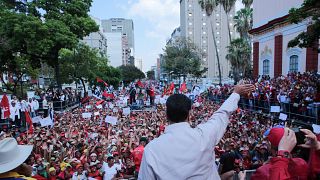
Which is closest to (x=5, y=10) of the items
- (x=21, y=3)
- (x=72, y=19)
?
(x=21, y=3)

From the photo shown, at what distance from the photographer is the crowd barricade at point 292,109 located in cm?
1221

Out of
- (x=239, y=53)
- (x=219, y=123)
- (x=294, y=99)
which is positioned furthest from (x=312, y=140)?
(x=239, y=53)

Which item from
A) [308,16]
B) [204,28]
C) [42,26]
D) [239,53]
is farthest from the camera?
[204,28]

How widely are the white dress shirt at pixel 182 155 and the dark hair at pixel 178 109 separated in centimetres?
5

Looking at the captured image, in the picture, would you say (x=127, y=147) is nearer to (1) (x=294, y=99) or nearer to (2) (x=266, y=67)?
(1) (x=294, y=99)

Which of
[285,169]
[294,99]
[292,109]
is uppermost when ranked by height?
[285,169]

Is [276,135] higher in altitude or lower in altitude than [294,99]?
higher

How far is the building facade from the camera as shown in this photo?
2153 centimetres

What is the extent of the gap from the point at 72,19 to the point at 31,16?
10.8 feet

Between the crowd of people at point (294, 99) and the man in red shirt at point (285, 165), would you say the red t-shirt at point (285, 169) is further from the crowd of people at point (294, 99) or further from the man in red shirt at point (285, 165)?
the crowd of people at point (294, 99)

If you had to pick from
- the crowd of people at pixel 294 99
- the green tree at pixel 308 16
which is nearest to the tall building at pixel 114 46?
the crowd of people at pixel 294 99

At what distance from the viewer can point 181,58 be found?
185ft

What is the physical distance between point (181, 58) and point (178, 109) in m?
55.0

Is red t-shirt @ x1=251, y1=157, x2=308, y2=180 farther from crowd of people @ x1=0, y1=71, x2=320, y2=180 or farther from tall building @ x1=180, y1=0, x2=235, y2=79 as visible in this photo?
tall building @ x1=180, y1=0, x2=235, y2=79
